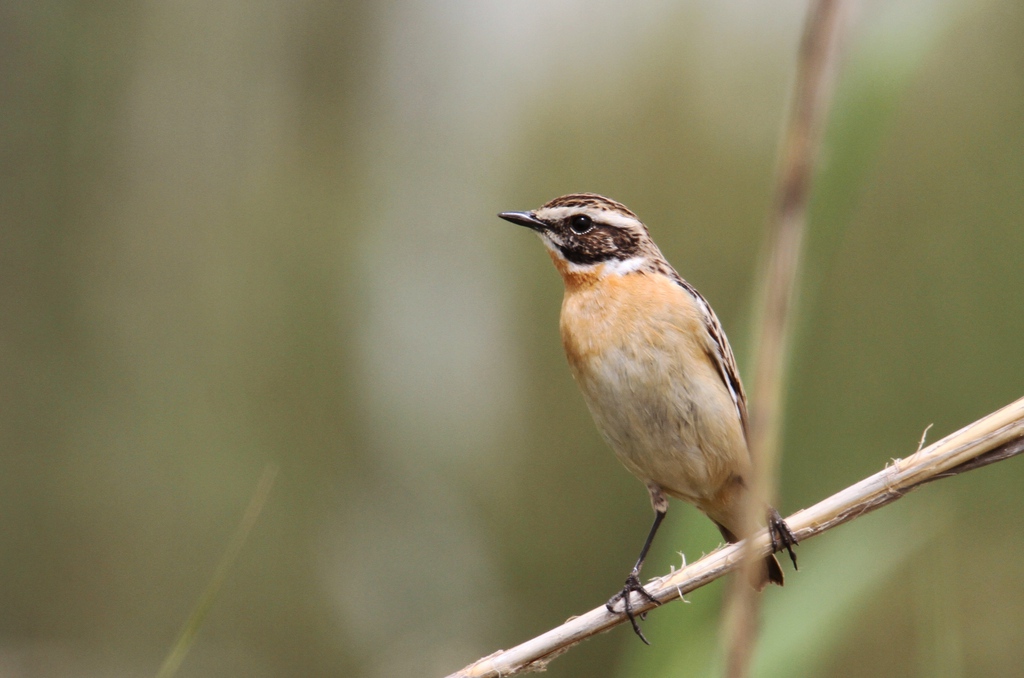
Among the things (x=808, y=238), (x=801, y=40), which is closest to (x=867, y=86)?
(x=808, y=238)

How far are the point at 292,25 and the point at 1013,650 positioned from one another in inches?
414

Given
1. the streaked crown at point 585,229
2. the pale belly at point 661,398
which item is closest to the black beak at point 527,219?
the streaked crown at point 585,229

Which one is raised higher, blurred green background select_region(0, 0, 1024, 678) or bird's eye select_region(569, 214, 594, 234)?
bird's eye select_region(569, 214, 594, 234)

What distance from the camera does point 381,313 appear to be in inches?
422

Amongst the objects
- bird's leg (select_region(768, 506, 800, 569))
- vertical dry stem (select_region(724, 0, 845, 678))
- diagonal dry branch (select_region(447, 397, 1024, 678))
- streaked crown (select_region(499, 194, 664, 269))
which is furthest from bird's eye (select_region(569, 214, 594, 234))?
vertical dry stem (select_region(724, 0, 845, 678))

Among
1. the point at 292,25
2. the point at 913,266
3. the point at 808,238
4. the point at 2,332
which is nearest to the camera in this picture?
the point at 808,238

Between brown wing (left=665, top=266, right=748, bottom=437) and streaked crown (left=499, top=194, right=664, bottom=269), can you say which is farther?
streaked crown (left=499, top=194, right=664, bottom=269)

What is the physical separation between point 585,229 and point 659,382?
0.84 metres

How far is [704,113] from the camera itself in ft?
37.2

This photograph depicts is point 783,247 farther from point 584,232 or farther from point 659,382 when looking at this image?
point 584,232

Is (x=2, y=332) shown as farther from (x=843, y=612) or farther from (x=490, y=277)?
(x=843, y=612)

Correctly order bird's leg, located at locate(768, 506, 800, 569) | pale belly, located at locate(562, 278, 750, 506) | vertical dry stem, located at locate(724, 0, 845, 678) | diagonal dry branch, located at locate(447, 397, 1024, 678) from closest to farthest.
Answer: vertical dry stem, located at locate(724, 0, 845, 678)
diagonal dry branch, located at locate(447, 397, 1024, 678)
bird's leg, located at locate(768, 506, 800, 569)
pale belly, located at locate(562, 278, 750, 506)

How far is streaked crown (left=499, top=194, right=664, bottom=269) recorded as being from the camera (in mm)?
3996

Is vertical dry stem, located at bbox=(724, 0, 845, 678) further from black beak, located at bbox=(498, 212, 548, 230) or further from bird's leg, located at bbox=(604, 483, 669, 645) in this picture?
black beak, located at bbox=(498, 212, 548, 230)
